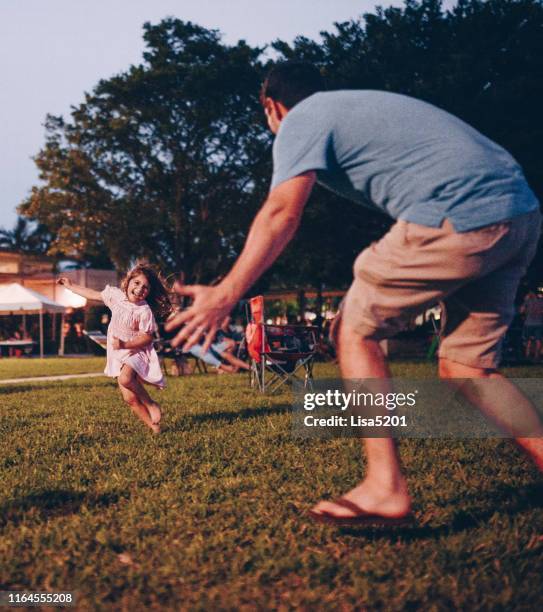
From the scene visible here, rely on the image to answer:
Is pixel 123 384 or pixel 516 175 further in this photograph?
pixel 123 384

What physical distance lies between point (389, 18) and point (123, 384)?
55.9 feet

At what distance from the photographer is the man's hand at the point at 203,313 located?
2.13 meters

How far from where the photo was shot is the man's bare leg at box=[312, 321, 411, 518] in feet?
8.19

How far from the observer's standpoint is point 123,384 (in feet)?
18.3

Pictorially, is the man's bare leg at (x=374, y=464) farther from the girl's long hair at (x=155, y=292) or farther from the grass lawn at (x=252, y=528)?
the girl's long hair at (x=155, y=292)

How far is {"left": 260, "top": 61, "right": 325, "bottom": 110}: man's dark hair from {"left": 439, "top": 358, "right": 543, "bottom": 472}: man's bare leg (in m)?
1.19

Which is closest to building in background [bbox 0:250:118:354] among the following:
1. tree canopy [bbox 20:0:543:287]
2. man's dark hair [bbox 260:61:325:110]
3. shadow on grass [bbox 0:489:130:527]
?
tree canopy [bbox 20:0:543:287]

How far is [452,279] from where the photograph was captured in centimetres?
236

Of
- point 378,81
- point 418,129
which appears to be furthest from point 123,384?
point 378,81

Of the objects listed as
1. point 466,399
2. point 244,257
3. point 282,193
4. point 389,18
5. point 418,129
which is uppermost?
point 389,18

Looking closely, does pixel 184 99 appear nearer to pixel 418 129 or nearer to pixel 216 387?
pixel 216 387

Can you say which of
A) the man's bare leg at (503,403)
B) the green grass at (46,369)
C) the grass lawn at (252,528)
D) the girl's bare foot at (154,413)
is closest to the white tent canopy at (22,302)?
the green grass at (46,369)

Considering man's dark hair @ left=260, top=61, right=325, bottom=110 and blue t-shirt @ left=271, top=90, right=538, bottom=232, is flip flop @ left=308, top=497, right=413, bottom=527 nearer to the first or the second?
blue t-shirt @ left=271, top=90, right=538, bottom=232

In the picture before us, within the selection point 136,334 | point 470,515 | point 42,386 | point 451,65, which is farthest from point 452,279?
point 451,65
